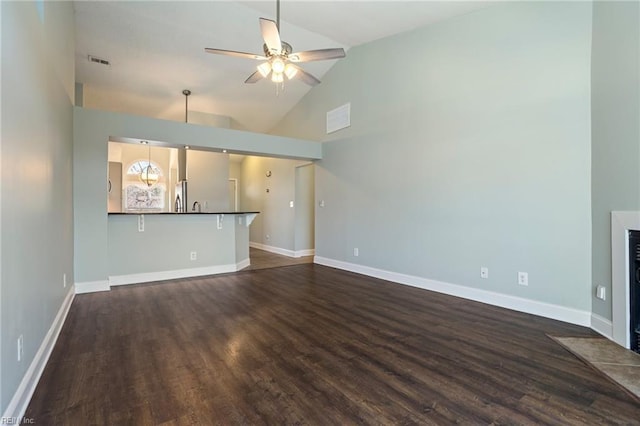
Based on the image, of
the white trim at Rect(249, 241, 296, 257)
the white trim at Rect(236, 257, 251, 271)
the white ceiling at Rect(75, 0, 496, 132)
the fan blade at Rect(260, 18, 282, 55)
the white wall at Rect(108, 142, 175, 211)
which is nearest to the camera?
the fan blade at Rect(260, 18, 282, 55)

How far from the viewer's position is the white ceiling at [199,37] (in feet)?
12.9

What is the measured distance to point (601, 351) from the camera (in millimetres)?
2350

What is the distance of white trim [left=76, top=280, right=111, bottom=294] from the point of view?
3965 millimetres

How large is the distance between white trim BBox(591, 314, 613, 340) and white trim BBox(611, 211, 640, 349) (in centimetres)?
5

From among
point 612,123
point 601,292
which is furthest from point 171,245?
point 612,123

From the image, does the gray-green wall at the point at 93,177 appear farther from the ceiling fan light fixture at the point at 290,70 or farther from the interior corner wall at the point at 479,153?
the interior corner wall at the point at 479,153

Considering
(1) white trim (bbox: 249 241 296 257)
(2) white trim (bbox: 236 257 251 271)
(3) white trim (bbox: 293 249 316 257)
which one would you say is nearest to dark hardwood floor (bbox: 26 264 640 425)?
(2) white trim (bbox: 236 257 251 271)

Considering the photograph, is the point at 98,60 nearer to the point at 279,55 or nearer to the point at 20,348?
the point at 279,55

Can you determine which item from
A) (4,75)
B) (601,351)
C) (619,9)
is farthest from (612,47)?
(4,75)

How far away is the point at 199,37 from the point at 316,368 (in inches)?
187

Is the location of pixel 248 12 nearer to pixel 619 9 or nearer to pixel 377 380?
pixel 619 9

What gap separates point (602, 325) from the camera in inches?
105

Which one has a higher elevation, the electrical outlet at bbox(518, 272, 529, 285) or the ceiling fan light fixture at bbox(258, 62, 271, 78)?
the ceiling fan light fixture at bbox(258, 62, 271, 78)

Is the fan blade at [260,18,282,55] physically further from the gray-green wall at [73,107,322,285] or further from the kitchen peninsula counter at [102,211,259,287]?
the kitchen peninsula counter at [102,211,259,287]
